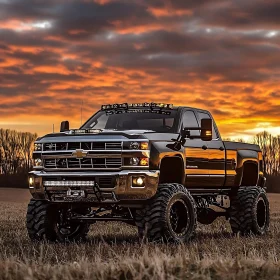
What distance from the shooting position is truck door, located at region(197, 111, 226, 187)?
14305 mm

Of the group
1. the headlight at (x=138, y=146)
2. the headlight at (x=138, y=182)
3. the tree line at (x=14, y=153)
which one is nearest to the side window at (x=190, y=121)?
the headlight at (x=138, y=146)

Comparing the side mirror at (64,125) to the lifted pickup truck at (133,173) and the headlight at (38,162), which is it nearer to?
the lifted pickup truck at (133,173)

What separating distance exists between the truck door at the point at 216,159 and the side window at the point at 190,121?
0.32 m

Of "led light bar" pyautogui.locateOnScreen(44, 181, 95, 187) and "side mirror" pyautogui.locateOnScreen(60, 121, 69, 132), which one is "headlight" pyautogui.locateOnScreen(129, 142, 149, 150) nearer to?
"led light bar" pyautogui.locateOnScreen(44, 181, 95, 187)

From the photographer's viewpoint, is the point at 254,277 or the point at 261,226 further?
the point at 261,226

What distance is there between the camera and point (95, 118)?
48.6 feet

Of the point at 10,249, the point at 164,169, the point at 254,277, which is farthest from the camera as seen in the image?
the point at 164,169

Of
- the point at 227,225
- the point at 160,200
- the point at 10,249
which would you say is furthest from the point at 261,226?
the point at 10,249

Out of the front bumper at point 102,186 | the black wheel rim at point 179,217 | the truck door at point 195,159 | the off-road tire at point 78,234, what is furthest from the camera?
the off-road tire at point 78,234

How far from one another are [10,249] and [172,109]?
455cm

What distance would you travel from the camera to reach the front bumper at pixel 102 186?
1195 cm

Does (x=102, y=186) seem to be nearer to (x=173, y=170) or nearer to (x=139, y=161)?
(x=139, y=161)

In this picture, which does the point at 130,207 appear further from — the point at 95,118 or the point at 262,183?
the point at 262,183

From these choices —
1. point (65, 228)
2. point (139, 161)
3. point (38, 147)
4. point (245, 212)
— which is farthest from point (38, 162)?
point (245, 212)
